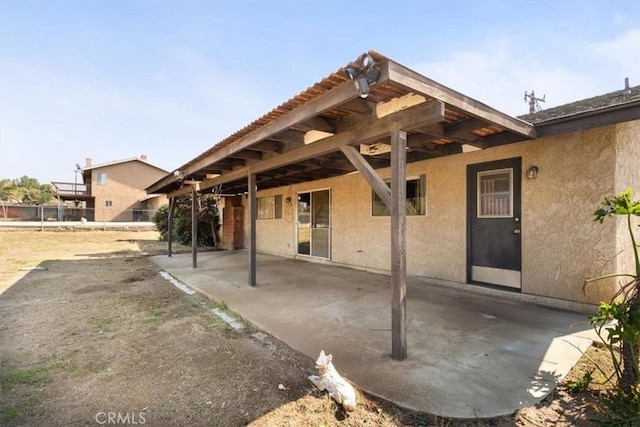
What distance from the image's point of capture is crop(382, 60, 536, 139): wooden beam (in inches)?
96.4

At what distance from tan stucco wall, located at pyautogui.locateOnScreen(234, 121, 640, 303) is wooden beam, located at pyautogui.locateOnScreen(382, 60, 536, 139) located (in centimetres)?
98

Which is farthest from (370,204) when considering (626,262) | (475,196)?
(626,262)

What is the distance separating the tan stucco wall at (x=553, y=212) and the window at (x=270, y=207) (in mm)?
5791

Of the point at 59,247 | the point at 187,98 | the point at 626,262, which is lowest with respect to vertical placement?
the point at 59,247

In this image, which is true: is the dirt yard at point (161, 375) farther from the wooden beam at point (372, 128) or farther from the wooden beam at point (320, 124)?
the wooden beam at point (320, 124)

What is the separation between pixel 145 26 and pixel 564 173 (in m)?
9.26

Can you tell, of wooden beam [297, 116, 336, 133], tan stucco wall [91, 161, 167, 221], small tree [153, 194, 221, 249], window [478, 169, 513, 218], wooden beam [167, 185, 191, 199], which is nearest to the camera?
wooden beam [297, 116, 336, 133]

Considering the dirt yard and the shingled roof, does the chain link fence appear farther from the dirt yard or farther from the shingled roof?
the shingled roof

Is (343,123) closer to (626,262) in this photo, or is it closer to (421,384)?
(421,384)

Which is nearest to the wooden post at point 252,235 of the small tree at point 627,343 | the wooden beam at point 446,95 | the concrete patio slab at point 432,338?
the concrete patio slab at point 432,338

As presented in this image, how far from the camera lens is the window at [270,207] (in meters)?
11.1

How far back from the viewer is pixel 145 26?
7.48 m

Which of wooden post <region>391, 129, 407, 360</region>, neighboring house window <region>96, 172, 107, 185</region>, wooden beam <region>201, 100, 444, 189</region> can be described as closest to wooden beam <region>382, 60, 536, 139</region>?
wooden beam <region>201, 100, 444, 189</region>

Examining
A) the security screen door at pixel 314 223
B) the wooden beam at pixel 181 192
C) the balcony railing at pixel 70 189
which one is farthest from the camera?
the balcony railing at pixel 70 189
